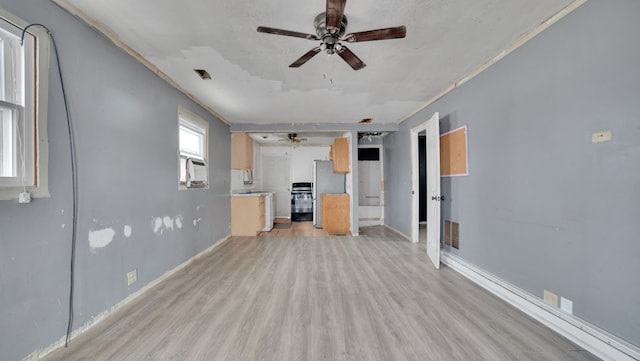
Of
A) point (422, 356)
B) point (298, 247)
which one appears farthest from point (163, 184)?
point (422, 356)

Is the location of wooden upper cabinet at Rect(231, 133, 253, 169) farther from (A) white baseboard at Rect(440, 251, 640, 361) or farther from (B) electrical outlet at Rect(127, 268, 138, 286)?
(A) white baseboard at Rect(440, 251, 640, 361)

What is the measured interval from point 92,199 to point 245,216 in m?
3.42

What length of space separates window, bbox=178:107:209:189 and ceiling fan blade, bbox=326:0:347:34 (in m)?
2.59

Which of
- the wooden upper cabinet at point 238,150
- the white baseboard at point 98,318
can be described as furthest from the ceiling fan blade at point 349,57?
the wooden upper cabinet at point 238,150

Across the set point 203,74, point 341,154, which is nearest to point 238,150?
point 341,154

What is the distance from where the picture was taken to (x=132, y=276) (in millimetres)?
2379

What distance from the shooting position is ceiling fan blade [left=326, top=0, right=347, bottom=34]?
1.53 meters

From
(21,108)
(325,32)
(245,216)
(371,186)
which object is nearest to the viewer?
(21,108)

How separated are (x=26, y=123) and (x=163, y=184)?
146 cm

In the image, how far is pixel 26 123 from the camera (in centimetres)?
152

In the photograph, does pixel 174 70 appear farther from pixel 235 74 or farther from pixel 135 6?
pixel 135 6

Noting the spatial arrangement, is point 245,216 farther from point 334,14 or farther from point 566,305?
point 566,305

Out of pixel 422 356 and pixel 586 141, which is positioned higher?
pixel 586 141

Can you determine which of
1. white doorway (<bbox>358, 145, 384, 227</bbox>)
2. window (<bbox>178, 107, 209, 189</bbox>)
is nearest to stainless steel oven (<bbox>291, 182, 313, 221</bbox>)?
white doorway (<bbox>358, 145, 384, 227</bbox>)
